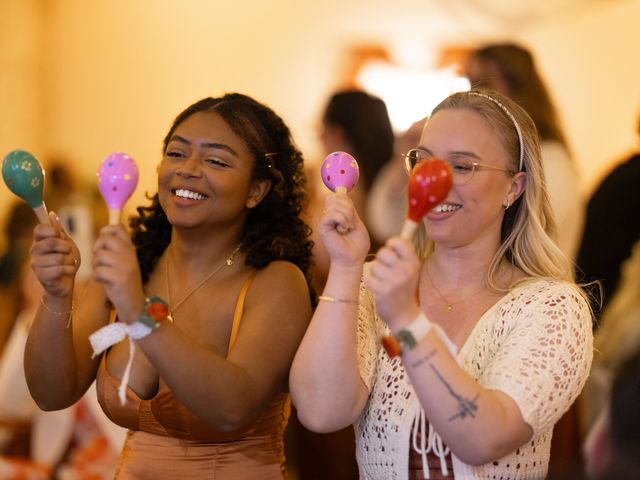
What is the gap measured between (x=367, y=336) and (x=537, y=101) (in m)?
1.46

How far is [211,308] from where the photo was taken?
1928 mm

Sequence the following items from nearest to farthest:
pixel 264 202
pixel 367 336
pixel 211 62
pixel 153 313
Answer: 1. pixel 153 313
2. pixel 367 336
3. pixel 264 202
4. pixel 211 62

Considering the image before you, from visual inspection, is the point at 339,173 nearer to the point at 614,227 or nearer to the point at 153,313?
the point at 153,313

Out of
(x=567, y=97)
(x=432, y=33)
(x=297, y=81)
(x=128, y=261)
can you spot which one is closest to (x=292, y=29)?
(x=297, y=81)

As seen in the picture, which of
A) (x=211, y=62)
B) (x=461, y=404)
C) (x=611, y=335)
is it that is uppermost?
(x=211, y=62)

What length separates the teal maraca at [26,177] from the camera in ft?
5.74

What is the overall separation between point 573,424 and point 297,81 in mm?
3335

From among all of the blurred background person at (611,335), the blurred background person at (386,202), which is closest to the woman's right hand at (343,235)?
the blurred background person at (611,335)

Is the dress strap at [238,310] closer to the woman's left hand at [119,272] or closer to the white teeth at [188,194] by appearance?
the white teeth at [188,194]

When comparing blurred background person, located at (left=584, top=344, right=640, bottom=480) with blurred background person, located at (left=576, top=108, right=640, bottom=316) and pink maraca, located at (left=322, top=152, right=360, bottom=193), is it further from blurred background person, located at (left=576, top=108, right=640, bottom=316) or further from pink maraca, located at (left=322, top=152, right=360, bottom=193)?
blurred background person, located at (left=576, top=108, right=640, bottom=316)

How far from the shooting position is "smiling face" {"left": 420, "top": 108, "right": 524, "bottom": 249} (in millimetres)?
1786

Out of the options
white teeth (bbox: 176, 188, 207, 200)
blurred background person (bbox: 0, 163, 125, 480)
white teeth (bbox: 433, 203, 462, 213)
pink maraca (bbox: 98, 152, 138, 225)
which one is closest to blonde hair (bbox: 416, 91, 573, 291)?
white teeth (bbox: 433, 203, 462, 213)

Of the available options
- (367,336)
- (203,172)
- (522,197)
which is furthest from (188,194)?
(522,197)

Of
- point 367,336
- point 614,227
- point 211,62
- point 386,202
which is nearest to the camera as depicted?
point 367,336
